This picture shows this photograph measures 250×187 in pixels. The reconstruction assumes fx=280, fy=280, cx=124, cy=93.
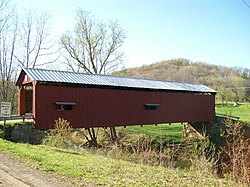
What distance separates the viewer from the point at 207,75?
58.7 metres

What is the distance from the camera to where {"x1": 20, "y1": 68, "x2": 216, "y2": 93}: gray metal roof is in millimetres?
12618

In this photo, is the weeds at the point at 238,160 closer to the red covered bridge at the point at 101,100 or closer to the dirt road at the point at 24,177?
the dirt road at the point at 24,177

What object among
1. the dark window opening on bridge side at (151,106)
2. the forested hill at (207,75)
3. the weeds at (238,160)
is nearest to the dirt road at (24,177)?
the weeds at (238,160)

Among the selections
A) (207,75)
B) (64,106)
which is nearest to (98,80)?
(64,106)

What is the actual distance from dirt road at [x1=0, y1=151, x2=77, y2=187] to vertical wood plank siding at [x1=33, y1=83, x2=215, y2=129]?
635cm

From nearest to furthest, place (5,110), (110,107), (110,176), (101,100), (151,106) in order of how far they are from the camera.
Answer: (110,176) → (5,110) → (101,100) → (110,107) → (151,106)

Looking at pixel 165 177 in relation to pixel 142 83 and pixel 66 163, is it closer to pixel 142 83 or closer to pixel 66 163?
pixel 66 163

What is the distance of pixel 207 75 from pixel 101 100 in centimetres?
4826

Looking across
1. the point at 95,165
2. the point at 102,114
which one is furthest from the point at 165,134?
the point at 95,165

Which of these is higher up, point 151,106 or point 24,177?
point 151,106

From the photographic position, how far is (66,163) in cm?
630

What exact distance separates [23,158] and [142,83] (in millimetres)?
10992

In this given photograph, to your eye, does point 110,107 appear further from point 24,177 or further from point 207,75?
point 207,75

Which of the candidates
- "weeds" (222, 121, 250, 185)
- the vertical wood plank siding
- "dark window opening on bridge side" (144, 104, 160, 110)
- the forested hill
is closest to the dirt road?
"weeds" (222, 121, 250, 185)
